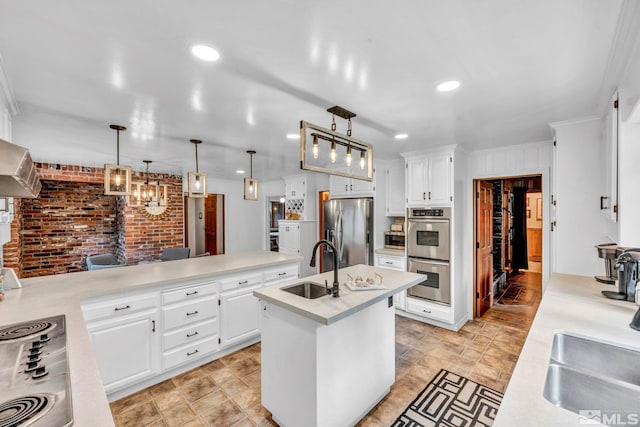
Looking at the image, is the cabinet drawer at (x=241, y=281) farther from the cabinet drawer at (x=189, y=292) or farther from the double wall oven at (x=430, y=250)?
the double wall oven at (x=430, y=250)

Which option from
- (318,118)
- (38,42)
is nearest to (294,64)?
(318,118)

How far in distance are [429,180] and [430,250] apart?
3.09 feet

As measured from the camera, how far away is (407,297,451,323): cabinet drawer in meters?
3.64

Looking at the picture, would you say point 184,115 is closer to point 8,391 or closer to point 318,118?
point 318,118

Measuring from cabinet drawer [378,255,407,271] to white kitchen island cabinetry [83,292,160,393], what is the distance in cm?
298

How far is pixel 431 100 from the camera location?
2.14m

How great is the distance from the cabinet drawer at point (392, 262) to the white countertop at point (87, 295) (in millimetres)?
1396

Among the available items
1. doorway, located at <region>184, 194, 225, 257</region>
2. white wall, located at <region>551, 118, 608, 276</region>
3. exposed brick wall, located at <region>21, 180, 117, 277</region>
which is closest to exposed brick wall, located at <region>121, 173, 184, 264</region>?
doorway, located at <region>184, 194, 225, 257</region>

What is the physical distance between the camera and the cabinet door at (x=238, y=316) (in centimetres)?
290

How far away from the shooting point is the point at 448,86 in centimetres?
189

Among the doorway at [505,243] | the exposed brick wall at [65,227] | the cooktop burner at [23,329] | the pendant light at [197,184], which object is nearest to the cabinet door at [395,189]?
the doorway at [505,243]

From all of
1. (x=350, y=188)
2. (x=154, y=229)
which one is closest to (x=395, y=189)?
(x=350, y=188)

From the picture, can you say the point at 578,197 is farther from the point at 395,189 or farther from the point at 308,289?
the point at 308,289

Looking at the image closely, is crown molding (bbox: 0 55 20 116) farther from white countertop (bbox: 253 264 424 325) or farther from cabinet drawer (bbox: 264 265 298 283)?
cabinet drawer (bbox: 264 265 298 283)
